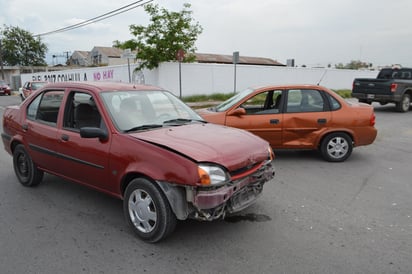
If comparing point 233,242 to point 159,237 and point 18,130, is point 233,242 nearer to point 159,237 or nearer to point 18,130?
point 159,237

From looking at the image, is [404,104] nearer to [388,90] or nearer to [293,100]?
[388,90]

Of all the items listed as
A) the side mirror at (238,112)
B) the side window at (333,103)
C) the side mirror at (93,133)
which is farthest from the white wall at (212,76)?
the side mirror at (93,133)

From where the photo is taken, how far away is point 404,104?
49.4 feet

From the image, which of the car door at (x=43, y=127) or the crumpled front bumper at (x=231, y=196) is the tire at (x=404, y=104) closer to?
the crumpled front bumper at (x=231, y=196)

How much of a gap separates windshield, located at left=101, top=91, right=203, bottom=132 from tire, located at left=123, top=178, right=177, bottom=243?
2.37 ft

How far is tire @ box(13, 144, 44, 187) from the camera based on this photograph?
16.1 ft

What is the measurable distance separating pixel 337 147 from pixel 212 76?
15.9 meters

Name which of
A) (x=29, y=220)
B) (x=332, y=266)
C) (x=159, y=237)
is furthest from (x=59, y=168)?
(x=332, y=266)

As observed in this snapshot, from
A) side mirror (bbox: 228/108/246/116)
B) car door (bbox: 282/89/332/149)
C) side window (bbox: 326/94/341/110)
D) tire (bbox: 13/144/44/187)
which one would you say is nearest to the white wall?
side window (bbox: 326/94/341/110)

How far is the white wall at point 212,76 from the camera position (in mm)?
19609

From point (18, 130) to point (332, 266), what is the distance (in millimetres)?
4714

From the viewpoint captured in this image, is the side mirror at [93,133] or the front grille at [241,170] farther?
the side mirror at [93,133]

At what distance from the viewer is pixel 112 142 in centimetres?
361

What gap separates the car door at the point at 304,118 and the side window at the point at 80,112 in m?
3.78
